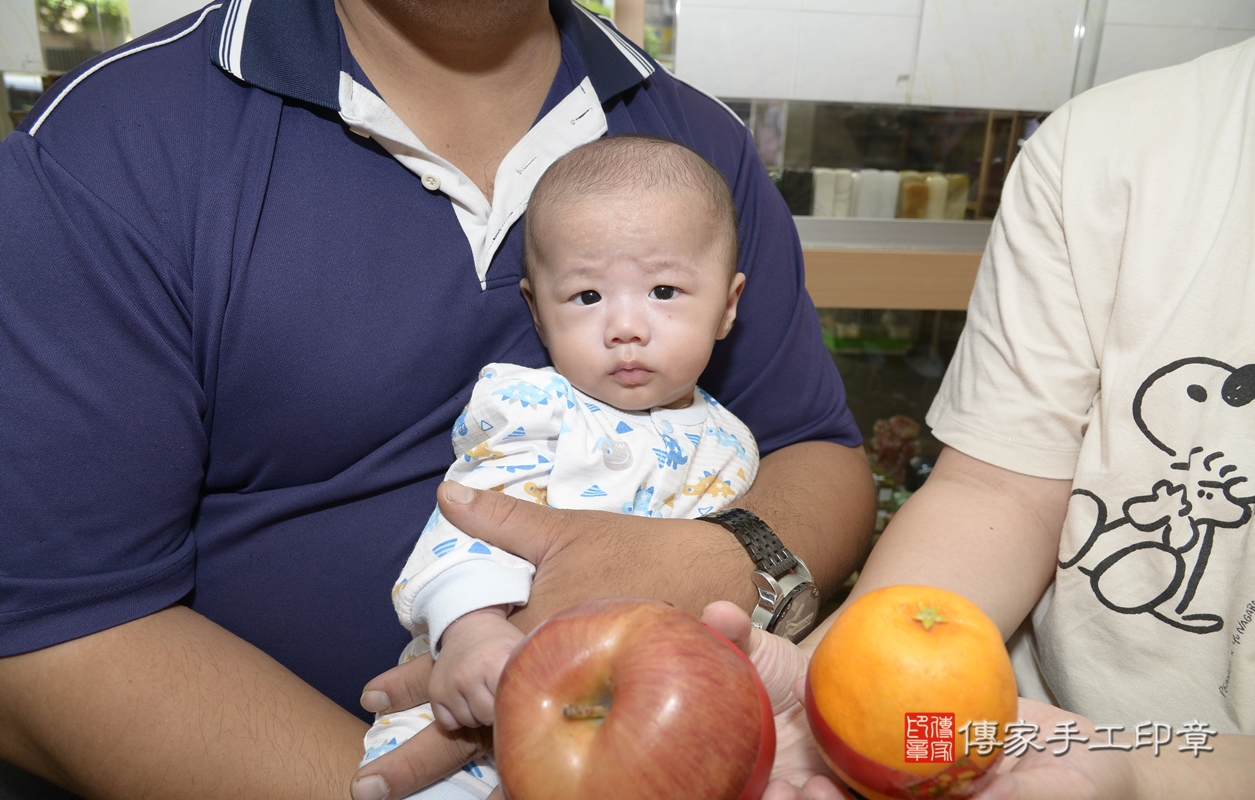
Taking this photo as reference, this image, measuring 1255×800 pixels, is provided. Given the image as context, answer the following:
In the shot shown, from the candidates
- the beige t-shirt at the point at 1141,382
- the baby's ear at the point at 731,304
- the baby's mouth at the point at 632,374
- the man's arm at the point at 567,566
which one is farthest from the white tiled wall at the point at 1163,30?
the man's arm at the point at 567,566

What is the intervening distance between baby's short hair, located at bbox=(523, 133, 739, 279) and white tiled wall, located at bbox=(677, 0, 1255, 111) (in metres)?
2.11

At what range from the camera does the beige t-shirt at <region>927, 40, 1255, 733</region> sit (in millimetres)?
961

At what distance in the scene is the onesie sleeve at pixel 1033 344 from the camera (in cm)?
107

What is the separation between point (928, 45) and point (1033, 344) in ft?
8.93

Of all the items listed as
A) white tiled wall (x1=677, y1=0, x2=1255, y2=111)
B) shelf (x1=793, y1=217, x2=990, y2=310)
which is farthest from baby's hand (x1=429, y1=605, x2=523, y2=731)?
white tiled wall (x1=677, y1=0, x2=1255, y2=111)

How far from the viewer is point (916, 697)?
0.63 m

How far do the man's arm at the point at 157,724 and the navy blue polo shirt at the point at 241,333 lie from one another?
1.8 inches

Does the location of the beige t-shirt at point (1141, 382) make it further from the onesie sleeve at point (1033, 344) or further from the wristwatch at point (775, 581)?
the wristwatch at point (775, 581)

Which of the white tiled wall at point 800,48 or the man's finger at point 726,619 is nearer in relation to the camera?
the man's finger at point 726,619

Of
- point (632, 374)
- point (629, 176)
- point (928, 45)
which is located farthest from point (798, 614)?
point (928, 45)

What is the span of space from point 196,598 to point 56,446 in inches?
12.2

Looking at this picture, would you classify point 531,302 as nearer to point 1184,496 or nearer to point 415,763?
point 415,763

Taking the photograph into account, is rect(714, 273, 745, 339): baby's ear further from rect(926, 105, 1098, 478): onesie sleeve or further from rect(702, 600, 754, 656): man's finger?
rect(702, 600, 754, 656): man's finger

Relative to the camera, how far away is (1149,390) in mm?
995
